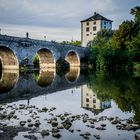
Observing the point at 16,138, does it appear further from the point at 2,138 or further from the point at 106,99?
the point at 106,99

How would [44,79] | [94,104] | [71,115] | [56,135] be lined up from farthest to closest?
[44,79]
[94,104]
[71,115]
[56,135]

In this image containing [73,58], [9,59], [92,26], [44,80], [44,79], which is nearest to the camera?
[44,80]

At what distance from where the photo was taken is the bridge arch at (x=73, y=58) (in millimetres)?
82875

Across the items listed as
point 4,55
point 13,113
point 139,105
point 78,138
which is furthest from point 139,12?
point 78,138

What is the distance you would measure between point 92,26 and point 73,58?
107 feet

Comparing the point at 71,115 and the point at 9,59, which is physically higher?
the point at 9,59

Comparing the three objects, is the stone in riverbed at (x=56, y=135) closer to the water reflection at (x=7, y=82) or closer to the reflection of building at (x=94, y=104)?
the reflection of building at (x=94, y=104)

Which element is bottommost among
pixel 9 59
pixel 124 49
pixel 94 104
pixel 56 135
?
pixel 56 135

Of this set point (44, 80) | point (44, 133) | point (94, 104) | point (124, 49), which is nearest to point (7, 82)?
point (44, 80)

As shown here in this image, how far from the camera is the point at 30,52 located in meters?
63.1

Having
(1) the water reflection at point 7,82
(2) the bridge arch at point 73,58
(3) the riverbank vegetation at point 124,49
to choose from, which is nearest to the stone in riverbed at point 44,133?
(1) the water reflection at point 7,82

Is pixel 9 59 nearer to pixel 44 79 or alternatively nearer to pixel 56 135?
pixel 44 79

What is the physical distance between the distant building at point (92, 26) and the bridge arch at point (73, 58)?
2960cm

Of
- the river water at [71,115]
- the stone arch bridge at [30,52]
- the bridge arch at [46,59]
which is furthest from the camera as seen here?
the bridge arch at [46,59]
